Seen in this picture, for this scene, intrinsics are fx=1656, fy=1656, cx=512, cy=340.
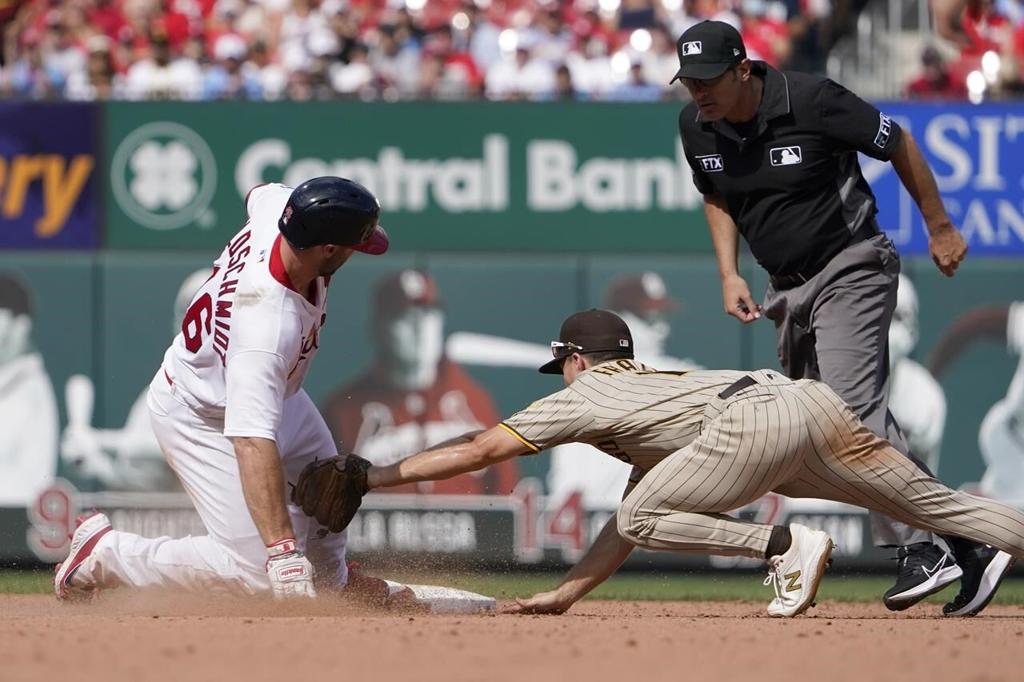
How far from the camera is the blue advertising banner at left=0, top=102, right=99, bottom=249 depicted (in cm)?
995

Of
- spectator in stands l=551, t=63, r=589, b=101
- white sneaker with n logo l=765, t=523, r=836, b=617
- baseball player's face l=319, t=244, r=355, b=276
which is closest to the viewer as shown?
white sneaker with n logo l=765, t=523, r=836, b=617

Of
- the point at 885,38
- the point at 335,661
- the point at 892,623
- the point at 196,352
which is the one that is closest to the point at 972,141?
the point at 885,38

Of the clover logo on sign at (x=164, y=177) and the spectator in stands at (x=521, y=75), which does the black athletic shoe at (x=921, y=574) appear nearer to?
the clover logo on sign at (x=164, y=177)

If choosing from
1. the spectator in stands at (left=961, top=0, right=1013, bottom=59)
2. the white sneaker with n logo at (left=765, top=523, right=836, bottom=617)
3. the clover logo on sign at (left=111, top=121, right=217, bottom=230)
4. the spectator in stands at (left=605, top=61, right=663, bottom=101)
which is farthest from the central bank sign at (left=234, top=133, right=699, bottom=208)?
the white sneaker with n logo at (left=765, top=523, right=836, bottom=617)

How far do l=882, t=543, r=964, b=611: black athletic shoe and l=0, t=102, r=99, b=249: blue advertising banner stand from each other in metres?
5.79

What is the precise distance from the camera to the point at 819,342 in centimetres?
613

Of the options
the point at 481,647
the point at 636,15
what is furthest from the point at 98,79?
the point at 481,647

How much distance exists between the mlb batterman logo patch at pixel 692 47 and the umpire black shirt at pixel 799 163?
32 centimetres

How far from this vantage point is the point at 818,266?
616 cm

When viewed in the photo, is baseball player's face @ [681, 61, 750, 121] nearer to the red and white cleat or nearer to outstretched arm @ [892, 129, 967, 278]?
outstretched arm @ [892, 129, 967, 278]

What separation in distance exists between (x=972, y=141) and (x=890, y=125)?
4.18 meters

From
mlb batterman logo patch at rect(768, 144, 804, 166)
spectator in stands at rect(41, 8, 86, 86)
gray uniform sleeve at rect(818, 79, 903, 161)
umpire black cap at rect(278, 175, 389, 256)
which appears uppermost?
spectator in stands at rect(41, 8, 86, 86)

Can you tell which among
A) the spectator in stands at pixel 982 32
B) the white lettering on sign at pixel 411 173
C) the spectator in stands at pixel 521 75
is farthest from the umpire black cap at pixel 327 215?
the spectator in stands at pixel 982 32

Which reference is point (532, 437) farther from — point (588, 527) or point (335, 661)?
point (588, 527)
